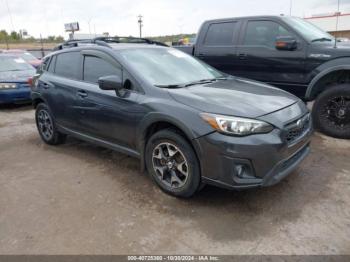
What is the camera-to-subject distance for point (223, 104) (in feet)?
10.4

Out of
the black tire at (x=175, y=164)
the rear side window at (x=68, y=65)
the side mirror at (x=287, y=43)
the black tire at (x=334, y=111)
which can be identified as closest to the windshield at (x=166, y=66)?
the black tire at (x=175, y=164)

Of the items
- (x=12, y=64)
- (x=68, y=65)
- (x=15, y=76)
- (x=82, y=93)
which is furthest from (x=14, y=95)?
(x=82, y=93)

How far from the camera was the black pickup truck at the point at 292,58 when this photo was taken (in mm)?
5113

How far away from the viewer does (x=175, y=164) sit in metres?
3.42

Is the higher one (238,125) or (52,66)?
(52,66)

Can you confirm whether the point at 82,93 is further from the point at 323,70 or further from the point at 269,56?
the point at 323,70

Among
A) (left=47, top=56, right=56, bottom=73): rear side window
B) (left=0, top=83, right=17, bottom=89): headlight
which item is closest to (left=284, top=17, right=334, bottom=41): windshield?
(left=47, top=56, right=56, bottom=73): rear side window

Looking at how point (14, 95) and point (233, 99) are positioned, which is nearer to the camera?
point (233, 99)

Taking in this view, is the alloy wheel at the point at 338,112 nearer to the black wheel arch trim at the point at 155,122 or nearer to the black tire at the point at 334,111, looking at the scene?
the black tire at the point at 334,111

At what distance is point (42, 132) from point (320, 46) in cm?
485

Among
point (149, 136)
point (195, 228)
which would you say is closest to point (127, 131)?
point (149, 136)

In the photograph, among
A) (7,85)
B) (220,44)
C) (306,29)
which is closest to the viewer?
(306,29)

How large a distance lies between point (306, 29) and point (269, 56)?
31.5 inches

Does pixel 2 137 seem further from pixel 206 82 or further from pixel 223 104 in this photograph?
pixel 223 104
